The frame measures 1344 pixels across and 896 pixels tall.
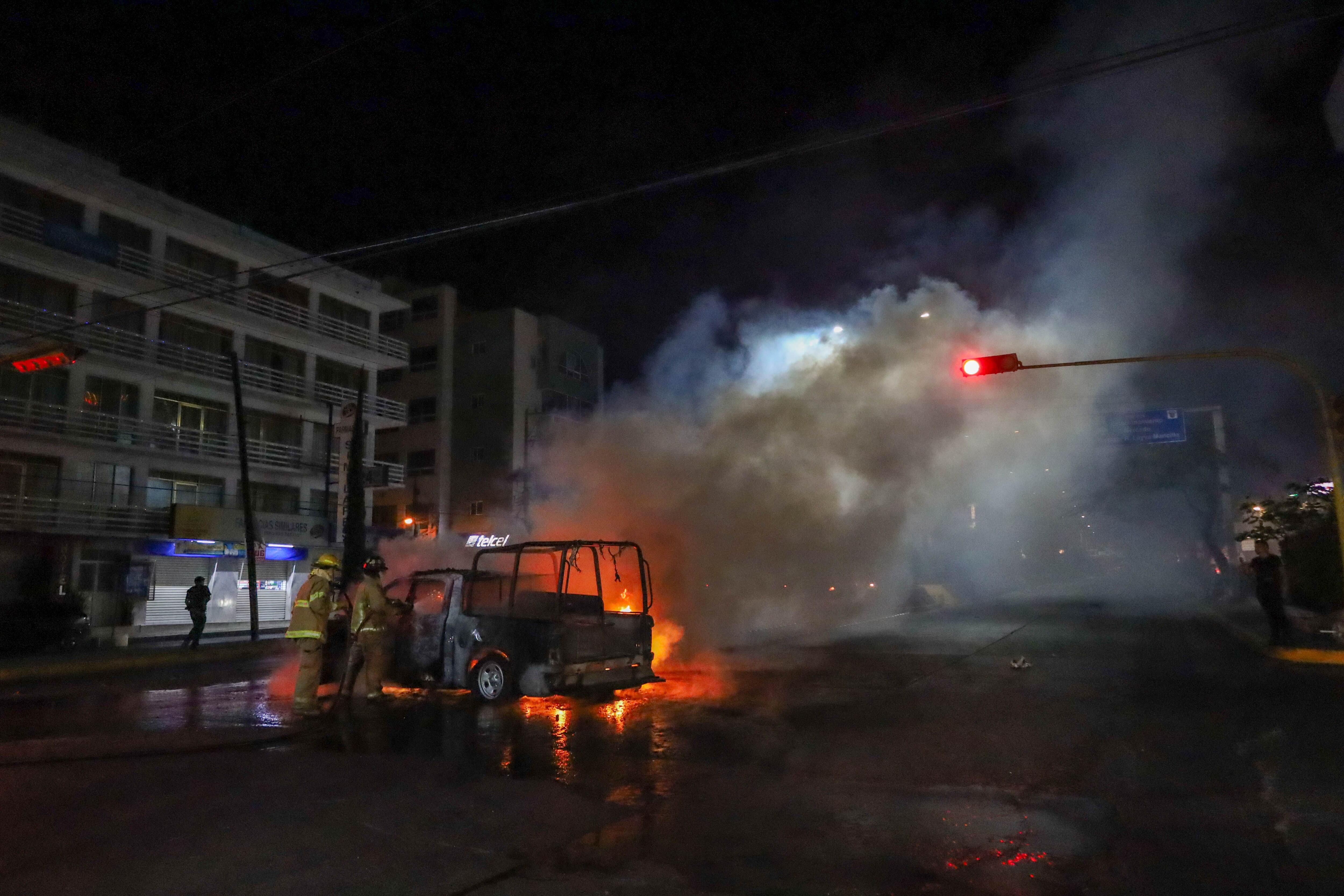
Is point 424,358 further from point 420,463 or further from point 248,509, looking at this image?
point 248,509

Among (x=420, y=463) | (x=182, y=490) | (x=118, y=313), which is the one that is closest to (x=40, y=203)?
(x=118, y=313)

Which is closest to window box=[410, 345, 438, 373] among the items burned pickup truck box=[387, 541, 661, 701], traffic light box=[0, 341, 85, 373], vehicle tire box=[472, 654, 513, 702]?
traffic light box=[0, 341, 85, 373]

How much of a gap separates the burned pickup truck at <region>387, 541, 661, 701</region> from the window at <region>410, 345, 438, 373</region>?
31705 mm

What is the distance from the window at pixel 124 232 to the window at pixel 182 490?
272 inches

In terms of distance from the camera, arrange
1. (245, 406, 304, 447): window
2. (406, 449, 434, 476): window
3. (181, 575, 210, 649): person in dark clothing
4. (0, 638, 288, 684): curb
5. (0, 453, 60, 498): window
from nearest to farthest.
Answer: (0, 638, 288, 684): curb → (181, 575, 210, 649): person in dark clothing → (0, 453, 60, 498): window → (245, 406, 304, 447): window → (406, 449, 434, 476): window

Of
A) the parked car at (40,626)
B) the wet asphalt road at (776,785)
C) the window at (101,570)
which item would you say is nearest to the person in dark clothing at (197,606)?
the parked car at (40,626)

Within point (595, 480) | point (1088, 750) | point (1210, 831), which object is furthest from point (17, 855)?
point (595, 480)

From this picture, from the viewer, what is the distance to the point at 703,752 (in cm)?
768

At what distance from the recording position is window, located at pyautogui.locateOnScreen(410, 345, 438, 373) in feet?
138

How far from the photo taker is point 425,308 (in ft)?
140

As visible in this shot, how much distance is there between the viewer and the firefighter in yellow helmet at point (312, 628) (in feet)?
30.6

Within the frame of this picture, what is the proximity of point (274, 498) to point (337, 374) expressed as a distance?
563cm

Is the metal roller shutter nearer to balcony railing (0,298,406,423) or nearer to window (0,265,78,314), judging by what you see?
balcony railing (0,298,406,423)

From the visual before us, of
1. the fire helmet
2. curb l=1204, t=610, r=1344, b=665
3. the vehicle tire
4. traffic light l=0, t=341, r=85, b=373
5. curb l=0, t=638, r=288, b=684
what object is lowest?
curb l=0, t=638, r=288, b=684
